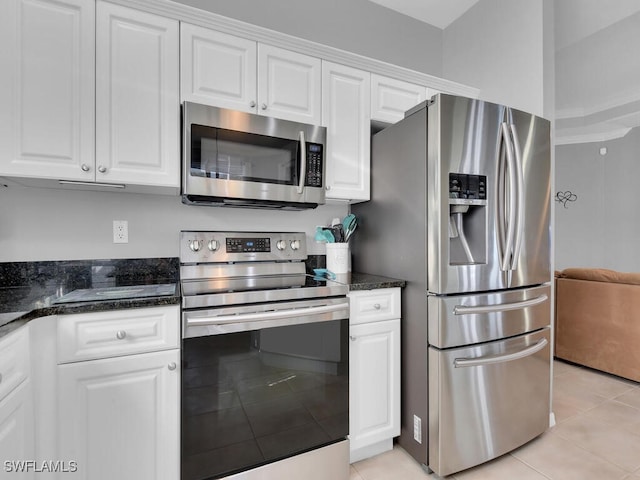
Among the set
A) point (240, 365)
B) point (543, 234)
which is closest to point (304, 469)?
point (240, 365)

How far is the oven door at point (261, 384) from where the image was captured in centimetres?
127

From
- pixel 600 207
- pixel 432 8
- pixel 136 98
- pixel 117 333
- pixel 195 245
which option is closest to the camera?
pixel 117 333

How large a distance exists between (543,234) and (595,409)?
1.43 metres

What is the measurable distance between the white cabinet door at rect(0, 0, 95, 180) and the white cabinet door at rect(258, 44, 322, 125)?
761mm

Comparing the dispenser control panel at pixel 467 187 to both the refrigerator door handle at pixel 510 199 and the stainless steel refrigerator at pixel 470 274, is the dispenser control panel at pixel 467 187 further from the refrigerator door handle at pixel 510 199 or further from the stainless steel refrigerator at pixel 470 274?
the refrigerator door handle at pixel 510 199

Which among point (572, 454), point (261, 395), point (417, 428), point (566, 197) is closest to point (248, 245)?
point (261, 395)

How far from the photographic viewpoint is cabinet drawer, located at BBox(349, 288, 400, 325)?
5.35ft

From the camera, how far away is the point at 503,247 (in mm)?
1632

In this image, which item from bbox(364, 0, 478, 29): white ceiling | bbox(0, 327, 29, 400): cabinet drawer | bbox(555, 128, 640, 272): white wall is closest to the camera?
bbox(0, 327, 29, 400): cabinet drawer

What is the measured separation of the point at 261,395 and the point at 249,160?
1.13m

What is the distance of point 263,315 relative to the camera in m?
1.35

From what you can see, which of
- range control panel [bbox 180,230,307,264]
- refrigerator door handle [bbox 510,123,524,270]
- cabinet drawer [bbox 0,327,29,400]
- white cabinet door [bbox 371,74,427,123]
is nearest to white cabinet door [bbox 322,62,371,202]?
white cabinet door [bbox 371,74,427,123]

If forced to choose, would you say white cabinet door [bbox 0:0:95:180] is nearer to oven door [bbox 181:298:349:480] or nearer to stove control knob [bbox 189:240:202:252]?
stove control knob [bbox 189:240:202:252]

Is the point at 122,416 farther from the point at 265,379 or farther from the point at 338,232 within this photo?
the point at 338,232
